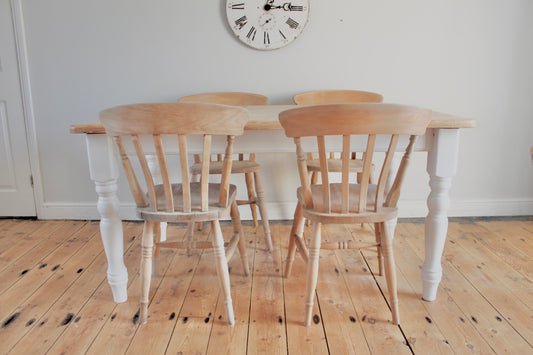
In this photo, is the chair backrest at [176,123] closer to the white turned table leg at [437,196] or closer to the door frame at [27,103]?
the white turned table leg at [437,196]

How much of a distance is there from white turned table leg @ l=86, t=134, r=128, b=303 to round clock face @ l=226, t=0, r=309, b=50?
122 centimetres

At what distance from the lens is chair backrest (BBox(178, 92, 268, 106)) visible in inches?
82.0

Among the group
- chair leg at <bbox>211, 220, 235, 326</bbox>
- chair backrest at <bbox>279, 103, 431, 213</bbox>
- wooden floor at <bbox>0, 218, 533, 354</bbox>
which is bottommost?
wooden floor at <bbox>0, 218, 533, 354</bbox>

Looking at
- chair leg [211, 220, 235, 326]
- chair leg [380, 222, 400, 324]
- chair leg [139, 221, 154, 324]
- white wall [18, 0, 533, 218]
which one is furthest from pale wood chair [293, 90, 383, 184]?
chair leg [139, 221, 154, 324]

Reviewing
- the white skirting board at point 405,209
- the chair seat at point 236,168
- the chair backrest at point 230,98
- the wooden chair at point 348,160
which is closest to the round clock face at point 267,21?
the chair backrest at point 230,98

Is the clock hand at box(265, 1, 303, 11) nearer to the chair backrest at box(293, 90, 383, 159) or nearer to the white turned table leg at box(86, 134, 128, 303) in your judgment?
the chair backrest at box(293, 90, 383, 159)

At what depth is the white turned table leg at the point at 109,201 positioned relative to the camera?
4.33ft

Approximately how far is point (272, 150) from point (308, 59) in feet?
3.54

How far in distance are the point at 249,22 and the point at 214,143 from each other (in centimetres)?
115

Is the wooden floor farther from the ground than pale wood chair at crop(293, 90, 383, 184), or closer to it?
closer to it

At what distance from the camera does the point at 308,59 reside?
2.21 meters

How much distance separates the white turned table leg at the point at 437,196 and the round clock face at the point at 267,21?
1.22 meters

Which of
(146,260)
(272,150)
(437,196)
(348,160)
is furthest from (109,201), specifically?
(437,196)

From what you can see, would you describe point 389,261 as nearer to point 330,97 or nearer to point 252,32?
point 330,97
